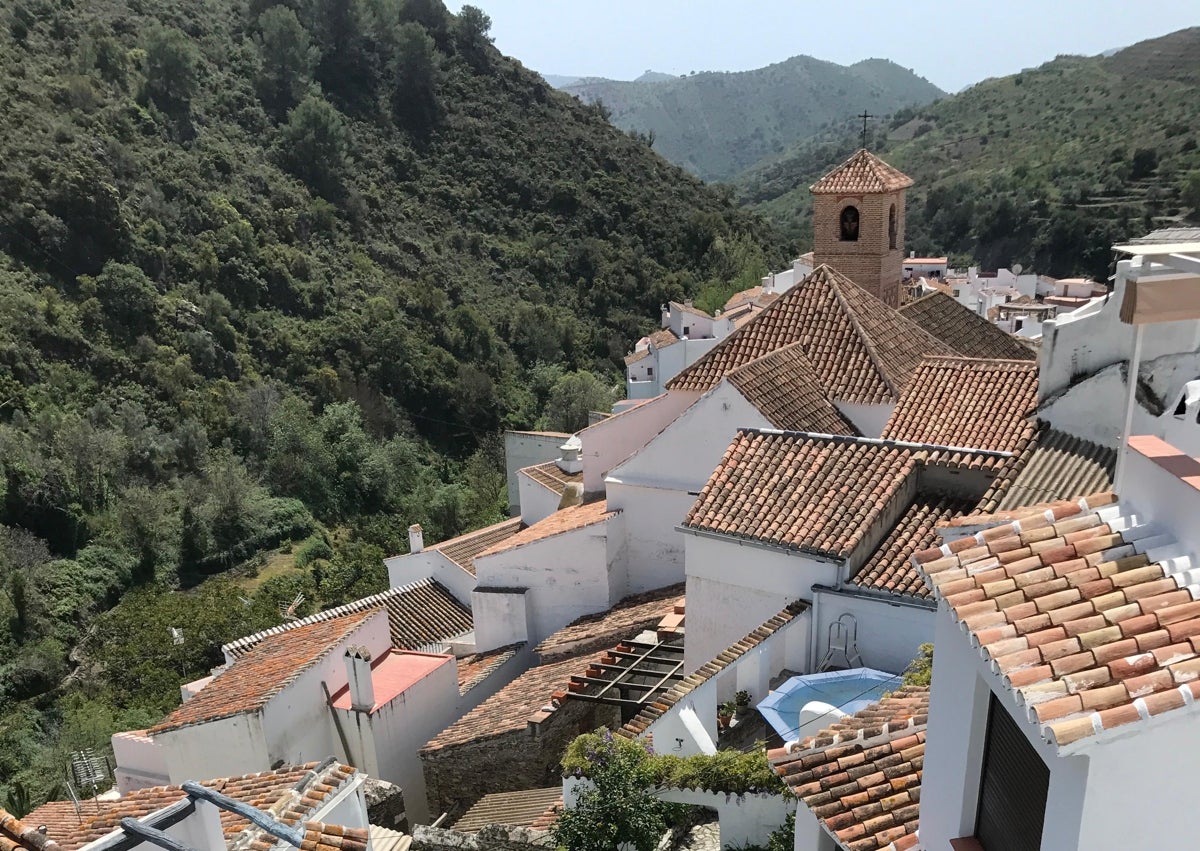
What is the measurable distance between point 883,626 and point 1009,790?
6430 mm

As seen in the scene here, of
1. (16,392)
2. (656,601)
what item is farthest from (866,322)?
(16,392)

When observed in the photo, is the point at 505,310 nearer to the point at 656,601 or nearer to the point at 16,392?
the point at 16,392

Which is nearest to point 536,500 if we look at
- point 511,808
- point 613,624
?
point 613,624

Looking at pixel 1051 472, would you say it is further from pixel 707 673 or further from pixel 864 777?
pixel 864 777

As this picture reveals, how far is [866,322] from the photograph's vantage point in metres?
16.7

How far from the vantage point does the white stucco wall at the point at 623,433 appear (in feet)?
58.1

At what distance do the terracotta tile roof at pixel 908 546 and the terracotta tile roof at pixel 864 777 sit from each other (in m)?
3.94

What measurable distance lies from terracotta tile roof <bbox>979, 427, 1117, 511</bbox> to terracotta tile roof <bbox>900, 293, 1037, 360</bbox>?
9.38m

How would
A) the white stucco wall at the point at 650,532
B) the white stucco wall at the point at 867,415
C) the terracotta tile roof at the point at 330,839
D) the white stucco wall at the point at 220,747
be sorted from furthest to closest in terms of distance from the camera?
the white stucco wall at the point at 650,532 → the white stucco wall at the point at 867,415 → the white stucco wall at the point at 220,747 → the terracotta tile roof at the point at 330,839

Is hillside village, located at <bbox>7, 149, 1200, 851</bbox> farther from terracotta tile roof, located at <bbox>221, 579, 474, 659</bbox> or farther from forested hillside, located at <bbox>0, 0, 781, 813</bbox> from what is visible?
forested hillside, located at <bbox>0, 0, 781, 813</bbox>

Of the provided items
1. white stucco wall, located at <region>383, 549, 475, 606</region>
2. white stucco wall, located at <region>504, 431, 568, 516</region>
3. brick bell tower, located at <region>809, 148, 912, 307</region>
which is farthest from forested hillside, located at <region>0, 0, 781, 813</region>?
brick bell tower, located at <region>809, 148, 912, 307</region>

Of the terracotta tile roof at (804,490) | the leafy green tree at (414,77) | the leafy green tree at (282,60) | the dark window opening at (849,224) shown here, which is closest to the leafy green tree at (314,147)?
the leafy green tree at (282,60)

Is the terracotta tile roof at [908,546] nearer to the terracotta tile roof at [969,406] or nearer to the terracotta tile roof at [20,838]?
the terracotta tile roof at [969,406]

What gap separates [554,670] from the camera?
1504cm
